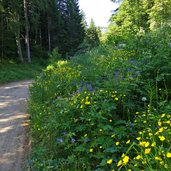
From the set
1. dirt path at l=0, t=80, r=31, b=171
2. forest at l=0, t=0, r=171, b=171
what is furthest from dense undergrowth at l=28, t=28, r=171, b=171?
dirt path at l=0, t=80, r=31, b=171

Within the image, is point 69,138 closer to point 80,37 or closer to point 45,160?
point 45,160

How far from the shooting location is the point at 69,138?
3.46m

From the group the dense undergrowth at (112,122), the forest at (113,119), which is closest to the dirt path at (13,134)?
the forest at (113,119)

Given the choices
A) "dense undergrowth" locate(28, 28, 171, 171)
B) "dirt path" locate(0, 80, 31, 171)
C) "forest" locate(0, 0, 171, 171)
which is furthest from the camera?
"dirt path" locate(0, 80, 31, 171)

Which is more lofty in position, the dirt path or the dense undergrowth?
the dense undergrowth

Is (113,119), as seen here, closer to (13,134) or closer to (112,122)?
(112,122)

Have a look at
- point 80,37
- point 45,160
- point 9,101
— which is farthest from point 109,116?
point 80,37

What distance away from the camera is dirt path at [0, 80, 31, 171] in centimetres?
493

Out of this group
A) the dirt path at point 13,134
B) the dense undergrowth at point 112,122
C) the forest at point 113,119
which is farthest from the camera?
the dirt path at point 13,134

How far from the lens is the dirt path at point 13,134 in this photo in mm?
4930

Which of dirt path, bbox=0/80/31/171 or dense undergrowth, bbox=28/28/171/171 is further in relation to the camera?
dirt path, bbox=0/80/31/171

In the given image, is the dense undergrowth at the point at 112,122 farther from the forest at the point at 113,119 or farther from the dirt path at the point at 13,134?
the dirt path at the point at 13,134

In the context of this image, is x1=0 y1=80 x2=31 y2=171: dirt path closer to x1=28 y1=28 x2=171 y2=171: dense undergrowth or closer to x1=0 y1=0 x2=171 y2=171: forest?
x1=0 y1=0 x2=171 y2=171: forest

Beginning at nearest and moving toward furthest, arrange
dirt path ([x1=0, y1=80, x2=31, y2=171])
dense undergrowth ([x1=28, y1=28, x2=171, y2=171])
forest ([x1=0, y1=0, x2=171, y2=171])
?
forest ([x1=0, y1=0, x2=171, y2=171])
dense undergrowth ([x1=28, y1=28, x2=171, y2=171])
dirt path ([x1=0, y1=80, x2=31, y2=171])
